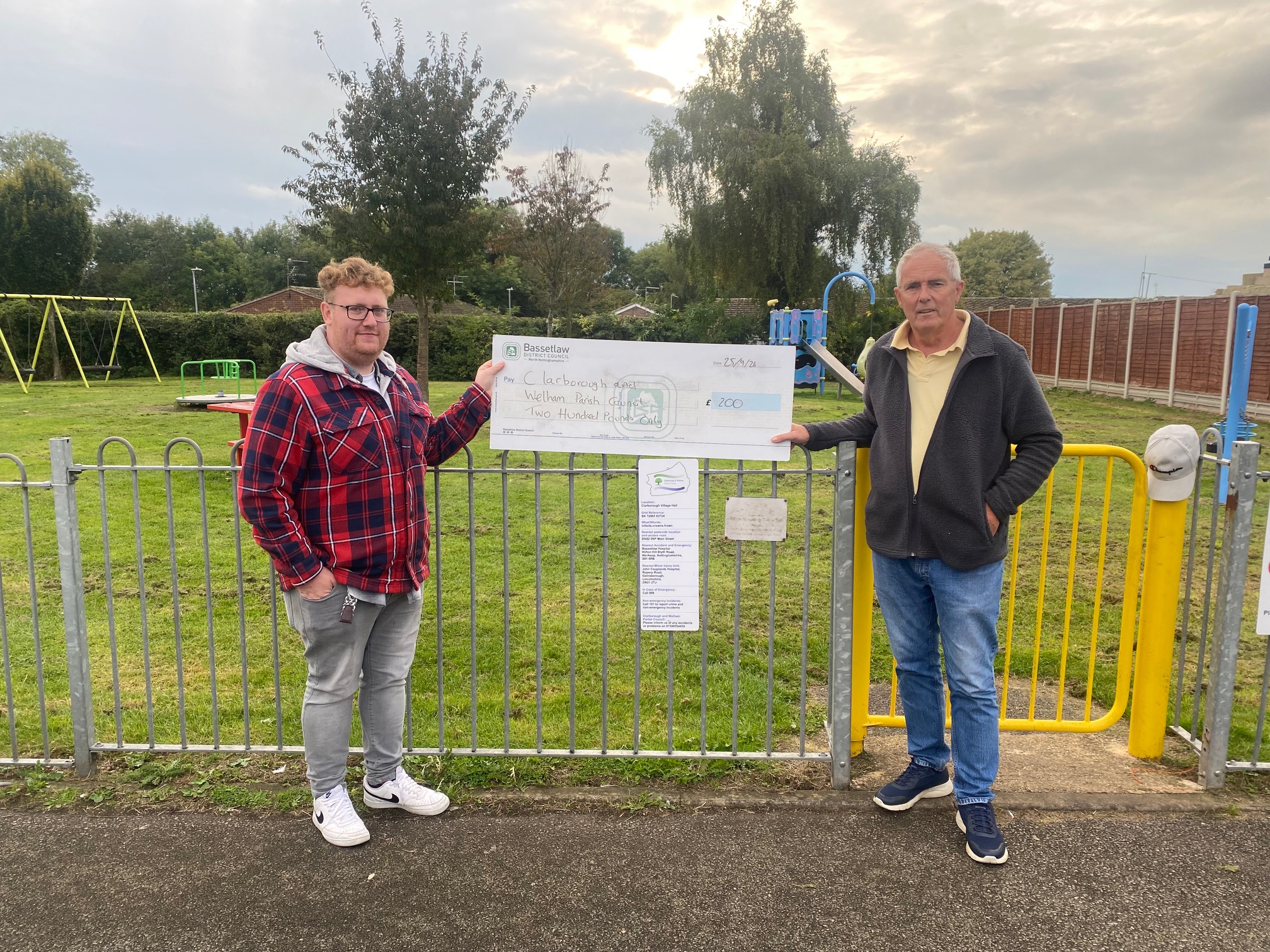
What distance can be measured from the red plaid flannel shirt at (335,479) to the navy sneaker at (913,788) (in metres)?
1.86

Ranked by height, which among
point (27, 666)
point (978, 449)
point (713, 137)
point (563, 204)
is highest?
point (713, 137)

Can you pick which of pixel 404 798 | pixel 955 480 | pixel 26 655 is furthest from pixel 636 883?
pixel 26 655

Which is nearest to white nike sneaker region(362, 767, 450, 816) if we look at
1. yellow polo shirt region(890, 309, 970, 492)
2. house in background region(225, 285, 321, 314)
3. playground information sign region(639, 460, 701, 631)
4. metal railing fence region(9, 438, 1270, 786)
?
metal railing fence region(9, 438, 1270, 786)

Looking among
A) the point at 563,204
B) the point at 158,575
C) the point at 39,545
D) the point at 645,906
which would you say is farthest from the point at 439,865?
the point at 563,204

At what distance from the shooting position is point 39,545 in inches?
272

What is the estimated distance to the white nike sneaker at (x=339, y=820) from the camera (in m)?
3.01

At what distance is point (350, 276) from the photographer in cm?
279

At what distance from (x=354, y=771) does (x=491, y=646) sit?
1632mm

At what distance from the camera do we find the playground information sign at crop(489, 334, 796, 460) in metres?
3.26

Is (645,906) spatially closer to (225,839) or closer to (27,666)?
(225,839)

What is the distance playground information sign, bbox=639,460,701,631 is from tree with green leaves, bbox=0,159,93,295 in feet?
128

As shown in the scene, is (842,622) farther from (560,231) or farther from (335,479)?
(560,231)

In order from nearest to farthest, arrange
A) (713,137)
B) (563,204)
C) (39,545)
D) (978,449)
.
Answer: (978,449), (39,545), (563,204), (713,137)

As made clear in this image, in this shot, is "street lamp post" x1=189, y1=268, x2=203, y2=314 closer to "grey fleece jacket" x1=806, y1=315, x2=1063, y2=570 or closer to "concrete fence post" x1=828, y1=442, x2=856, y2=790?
"concrete fence post" x1=828, y1=442, x2=856, y2=790
